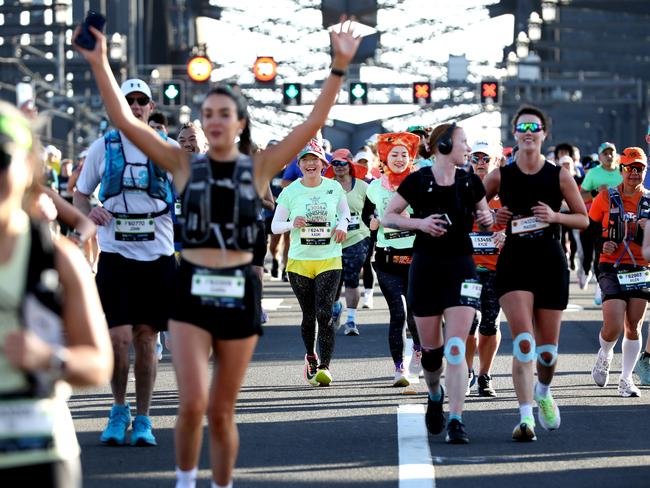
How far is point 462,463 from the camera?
8.94 meters

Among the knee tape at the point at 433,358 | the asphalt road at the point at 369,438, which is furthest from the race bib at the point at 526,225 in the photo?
the asphalt road at the point at 369,438

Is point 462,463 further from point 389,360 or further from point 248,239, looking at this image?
point 389,360

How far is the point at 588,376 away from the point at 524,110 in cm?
377

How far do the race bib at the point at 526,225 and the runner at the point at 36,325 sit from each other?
5477 mm

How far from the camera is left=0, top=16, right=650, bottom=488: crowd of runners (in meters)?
4.54

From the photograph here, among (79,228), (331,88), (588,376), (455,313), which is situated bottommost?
(588,376)

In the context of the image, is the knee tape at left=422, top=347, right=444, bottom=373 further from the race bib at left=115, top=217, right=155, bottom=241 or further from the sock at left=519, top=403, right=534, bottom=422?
the race bib at left=115, top=217, right=155, bottom=241

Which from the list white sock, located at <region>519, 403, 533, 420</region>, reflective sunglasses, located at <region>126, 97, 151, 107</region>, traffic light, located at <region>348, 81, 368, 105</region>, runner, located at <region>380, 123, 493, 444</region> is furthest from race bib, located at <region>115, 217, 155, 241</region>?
traffic light, located at <region>348, 81, 368, 105</region>

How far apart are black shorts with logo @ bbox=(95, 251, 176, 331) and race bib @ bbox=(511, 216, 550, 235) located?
1.98 m

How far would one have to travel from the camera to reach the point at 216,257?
275 inches

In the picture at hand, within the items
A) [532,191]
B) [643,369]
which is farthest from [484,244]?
A: [532,191]

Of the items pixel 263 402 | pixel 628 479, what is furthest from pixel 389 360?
pixel 628 479

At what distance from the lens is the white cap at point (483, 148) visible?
41.2 ft

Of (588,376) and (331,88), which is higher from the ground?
(331,88)
